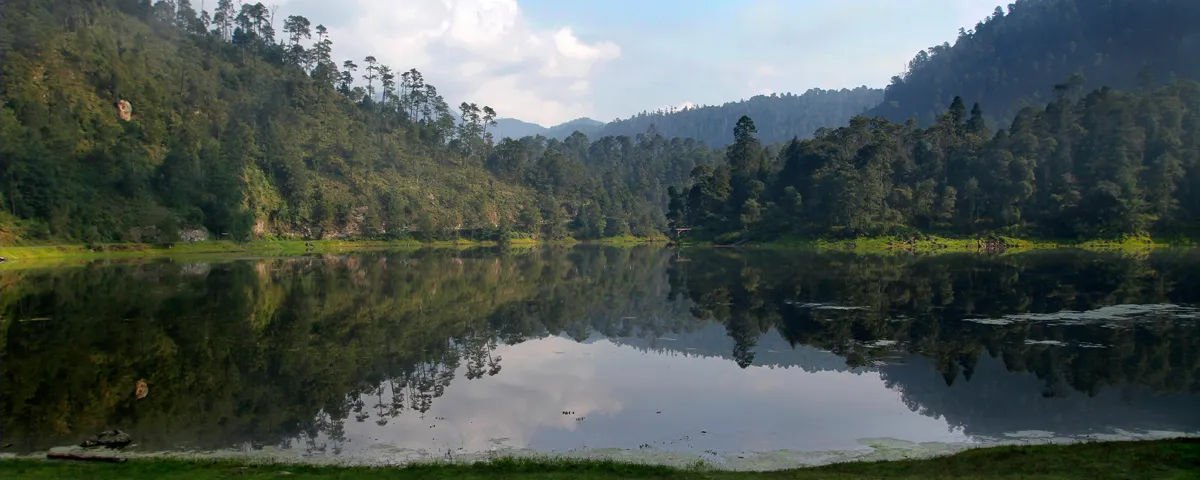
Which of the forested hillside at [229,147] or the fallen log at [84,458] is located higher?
the forested hillside at [229,147]

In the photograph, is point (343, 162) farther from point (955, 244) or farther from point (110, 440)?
point (110, 440)

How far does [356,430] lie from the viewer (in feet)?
49.3

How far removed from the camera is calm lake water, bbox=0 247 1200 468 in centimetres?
1447

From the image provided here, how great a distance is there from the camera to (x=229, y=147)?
108 m

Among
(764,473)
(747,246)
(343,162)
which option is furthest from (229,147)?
(764,473)

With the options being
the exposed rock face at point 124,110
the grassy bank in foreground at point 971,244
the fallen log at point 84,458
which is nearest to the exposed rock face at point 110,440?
the fallen log at point 84,458

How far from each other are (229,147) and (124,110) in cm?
1440

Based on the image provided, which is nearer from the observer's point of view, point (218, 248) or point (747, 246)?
point (218, 248)

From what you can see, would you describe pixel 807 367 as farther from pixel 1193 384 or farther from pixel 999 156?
pixel 999 156

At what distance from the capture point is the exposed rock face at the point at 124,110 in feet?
313

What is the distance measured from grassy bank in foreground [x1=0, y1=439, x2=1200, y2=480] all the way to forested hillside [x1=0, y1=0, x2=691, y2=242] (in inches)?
2924

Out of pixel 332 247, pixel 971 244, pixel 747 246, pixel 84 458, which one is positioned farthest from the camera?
pixel 332 247

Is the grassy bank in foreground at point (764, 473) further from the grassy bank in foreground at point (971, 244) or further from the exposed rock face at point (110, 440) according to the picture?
the grassy bank in foreground at point (971, 244)

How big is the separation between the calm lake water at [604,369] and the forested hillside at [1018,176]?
53683 mm
